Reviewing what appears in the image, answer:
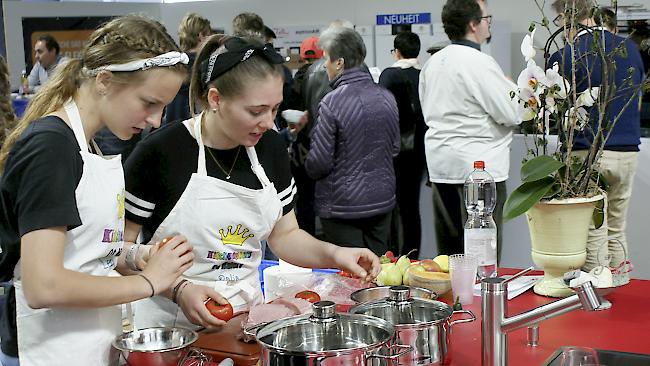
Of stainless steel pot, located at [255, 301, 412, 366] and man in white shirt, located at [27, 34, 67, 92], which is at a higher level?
man in white shirt, located at [27, 34, 67, 92]

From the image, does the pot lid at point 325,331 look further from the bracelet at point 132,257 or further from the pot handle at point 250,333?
the bracelet at point 132,257

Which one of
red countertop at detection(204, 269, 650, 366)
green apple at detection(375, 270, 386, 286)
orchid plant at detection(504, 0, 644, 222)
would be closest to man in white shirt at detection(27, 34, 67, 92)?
green apple at detection(375, 270, 386, 286)

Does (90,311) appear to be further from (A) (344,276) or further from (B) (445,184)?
(B) (445,184)

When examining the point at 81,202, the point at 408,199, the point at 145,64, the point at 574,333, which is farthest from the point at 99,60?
the point at 408,199

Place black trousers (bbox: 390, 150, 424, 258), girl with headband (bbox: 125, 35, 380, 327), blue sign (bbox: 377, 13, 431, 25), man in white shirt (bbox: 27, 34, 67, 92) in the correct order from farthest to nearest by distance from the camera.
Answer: man in white shirt (bbox: 27, 34, 67, 92) < blue sign (bbox: 377, 13, 431, 25) < black trousers (bbox: 390, 150, 424, 258) < girl with headband (bbox: 125, 35, 380, 327)

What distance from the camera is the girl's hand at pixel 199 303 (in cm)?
190

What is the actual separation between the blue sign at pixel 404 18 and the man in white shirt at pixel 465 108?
2.74 m

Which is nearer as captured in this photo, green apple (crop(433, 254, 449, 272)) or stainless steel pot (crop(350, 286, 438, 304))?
stainless steel pot (crop(350, 286, 438, 304))

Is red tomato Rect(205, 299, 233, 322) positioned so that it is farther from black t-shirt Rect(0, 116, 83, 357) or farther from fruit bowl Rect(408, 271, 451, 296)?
fruit bowl Rect(408, 271, 451, 296)

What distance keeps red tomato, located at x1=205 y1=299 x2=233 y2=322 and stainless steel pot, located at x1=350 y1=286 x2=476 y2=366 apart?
0.29 metres

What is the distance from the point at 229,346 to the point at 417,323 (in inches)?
16.4

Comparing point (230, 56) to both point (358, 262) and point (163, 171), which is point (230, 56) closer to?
point (163, 171)

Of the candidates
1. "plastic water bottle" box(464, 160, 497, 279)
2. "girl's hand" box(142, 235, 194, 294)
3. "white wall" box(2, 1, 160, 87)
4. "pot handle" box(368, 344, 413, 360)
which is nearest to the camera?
"pot handle" box(368, 344, 413, 360)

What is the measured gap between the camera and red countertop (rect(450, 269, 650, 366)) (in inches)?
74.5
